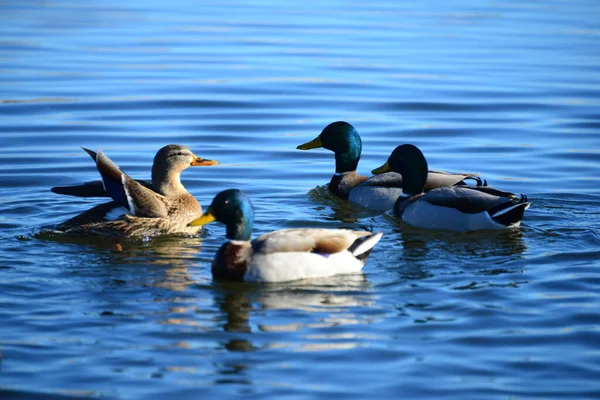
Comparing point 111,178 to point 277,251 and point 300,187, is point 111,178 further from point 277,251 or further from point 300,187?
point 300,187

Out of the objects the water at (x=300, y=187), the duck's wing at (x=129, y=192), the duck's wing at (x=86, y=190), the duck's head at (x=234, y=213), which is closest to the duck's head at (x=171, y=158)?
the duck's wing at (x=129, y=192)

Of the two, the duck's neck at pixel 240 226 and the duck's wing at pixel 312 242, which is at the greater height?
the duck's neck at pixel 240 226

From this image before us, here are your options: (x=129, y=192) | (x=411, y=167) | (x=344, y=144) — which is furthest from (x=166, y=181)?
(x=344, y=144)

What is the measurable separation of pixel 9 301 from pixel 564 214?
5904mm

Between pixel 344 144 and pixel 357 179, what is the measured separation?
1.66ft

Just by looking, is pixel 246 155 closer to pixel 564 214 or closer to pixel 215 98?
pixel 215 98

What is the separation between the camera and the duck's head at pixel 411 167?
12.2 meters

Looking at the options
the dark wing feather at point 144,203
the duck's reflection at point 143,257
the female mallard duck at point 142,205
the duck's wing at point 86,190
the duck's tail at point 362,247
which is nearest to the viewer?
the duck's reflection at point 143,257

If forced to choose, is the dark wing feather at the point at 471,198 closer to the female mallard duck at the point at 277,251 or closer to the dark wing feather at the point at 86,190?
the female mallard duck at the point at 277,251

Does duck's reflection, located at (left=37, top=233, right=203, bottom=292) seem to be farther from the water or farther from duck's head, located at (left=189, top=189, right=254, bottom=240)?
duck's head, located at (left=189, top=189, right=254, bottom=240)

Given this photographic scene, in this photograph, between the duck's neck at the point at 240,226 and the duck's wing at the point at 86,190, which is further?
the duck's wing at the point at 86,190

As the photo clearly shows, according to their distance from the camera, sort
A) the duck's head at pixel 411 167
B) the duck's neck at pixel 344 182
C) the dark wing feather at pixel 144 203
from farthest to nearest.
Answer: the duck's neck at pixel 344 182 < the duck's head at pixel 411 167 < the dark wing feather at pixel 144 203

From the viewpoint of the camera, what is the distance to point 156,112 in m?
17.4

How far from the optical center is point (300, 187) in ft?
44.3
